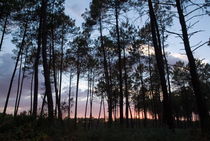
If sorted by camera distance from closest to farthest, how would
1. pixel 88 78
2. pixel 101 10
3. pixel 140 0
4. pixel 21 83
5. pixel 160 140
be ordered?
1. pixel 160 140
2. pixel 140 0
3. pixel 101 10
4. pixel 21 83
5. pixel 88 78

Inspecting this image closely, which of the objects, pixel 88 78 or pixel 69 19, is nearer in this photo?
pixel 69 19

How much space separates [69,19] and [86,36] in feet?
11.3

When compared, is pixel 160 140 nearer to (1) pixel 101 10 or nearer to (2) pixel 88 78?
(1) pixel 101 10

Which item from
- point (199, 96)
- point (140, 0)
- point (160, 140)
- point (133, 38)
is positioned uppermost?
point (133, 38)

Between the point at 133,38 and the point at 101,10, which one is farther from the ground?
the point at 101,10

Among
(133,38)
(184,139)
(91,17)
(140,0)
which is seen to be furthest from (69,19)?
(184,139)

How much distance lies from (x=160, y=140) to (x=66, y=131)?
3.77m

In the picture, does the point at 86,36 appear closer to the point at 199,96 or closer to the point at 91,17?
the point at 91,17

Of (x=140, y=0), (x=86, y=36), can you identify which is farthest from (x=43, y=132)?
(x=86, y=36)

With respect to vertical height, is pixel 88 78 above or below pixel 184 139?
above

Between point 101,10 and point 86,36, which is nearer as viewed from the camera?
point 101,10

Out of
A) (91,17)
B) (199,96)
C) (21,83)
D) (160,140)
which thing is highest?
(91,17)

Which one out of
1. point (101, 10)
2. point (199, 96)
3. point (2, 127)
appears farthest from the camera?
point (101, 10)

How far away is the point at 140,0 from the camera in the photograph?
13.2m
